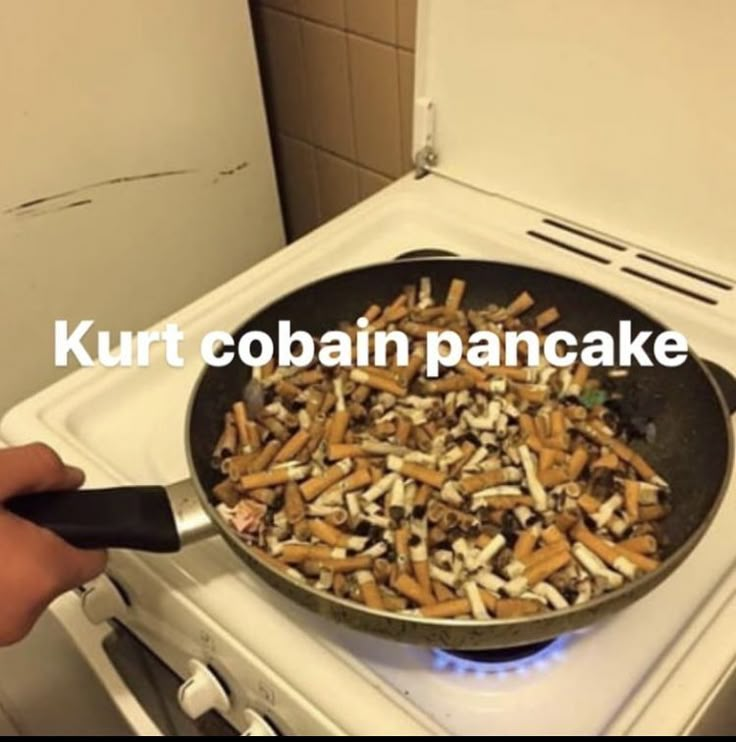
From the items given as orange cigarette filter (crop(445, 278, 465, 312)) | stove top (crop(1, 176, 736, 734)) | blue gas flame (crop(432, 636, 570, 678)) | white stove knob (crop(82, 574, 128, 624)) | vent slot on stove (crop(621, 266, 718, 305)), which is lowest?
white stove knob (crop(82, 574, 128, 624))

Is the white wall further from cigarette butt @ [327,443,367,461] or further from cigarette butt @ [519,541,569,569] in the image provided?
cigarette butt @ [519,541,569,569]

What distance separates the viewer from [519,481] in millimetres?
544

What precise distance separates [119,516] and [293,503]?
10 cm

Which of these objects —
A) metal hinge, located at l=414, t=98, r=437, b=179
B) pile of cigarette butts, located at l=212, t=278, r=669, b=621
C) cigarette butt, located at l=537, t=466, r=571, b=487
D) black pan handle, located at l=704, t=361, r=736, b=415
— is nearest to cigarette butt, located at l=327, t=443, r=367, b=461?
pile of cigarette butts, located at l=212, t=278, r=669, b=621

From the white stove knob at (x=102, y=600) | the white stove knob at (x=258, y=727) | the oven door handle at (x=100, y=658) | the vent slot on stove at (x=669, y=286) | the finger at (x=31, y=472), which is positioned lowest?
the oven door handle at (x=100, y=658)

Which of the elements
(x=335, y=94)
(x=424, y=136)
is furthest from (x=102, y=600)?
(x=335, y=94)

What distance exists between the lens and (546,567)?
1.61 feet

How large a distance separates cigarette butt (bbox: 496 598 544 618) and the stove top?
0.04 meters

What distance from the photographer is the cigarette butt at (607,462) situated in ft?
1.81

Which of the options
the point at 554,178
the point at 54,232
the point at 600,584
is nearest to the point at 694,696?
the point at 600,584

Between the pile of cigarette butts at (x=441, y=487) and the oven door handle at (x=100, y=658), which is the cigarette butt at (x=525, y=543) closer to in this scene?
the pile of cigarette butts at (x=441, y=487)

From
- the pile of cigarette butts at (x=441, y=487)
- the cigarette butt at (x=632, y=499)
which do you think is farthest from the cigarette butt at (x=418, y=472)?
the cigarette butt at (x=632, y=499)

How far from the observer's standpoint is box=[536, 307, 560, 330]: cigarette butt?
2.15ft

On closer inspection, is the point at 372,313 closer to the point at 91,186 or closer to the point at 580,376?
the point at 580,376
